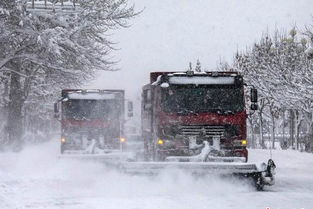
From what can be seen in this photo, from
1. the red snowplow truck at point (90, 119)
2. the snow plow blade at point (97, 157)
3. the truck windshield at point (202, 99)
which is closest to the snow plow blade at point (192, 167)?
the truck windshield at point (202, 99)

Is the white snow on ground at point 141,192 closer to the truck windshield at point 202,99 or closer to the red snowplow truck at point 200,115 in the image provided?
the red snowplow truck at point 200,115

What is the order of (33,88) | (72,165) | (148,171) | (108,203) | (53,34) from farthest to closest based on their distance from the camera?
1. (33,88)
2. (53,34)
3. (72,165)
4. (148,171)
5. (108,203)

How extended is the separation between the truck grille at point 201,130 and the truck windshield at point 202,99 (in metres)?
0.41

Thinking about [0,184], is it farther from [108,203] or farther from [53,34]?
[53,34]

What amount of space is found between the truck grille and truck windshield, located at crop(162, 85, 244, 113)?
1.35ft

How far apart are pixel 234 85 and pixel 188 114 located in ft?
4.62

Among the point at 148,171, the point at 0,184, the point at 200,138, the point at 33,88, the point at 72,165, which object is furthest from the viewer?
Answer: the point at 33,88

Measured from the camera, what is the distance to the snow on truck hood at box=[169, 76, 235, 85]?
15953 millimetres

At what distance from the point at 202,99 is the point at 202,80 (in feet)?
1.63

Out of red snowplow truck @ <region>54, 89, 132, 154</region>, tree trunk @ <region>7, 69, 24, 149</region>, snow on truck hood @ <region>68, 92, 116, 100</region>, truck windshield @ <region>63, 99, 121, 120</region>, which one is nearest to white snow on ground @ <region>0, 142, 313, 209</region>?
red snowplow truck @ <region>54, 89, 132, 154</region>

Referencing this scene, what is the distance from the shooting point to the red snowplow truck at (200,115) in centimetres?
1565

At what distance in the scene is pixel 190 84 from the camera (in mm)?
15961

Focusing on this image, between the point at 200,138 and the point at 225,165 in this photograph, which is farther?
the point at 200,138

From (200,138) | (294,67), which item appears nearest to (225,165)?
(200,138)
